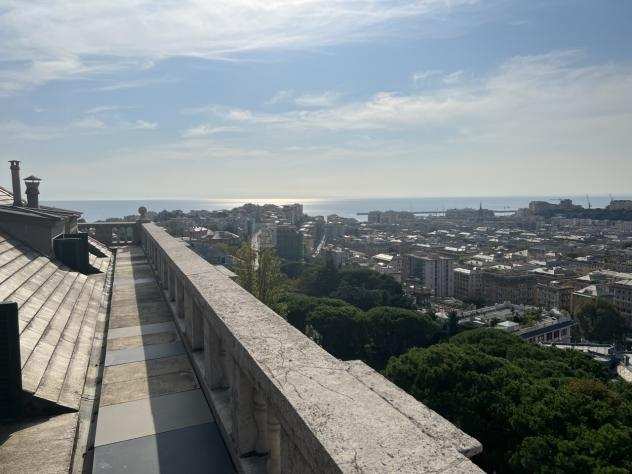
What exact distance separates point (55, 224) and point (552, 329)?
198 ft

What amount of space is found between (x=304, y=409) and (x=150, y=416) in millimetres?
2906

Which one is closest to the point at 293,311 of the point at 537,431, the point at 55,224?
the point at 537,431

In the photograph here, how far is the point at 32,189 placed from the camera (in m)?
13.2

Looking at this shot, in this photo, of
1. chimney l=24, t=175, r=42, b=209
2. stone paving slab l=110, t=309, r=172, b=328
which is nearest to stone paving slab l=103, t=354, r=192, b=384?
stone paving slab l=110, t=309, r=172, b=328

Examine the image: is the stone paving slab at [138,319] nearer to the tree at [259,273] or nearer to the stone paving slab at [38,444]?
the stone paving slab at [38,444]

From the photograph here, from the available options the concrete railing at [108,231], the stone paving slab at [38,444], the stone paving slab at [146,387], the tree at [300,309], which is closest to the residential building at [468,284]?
the tree at [300,309]

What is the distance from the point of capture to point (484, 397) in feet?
64.0

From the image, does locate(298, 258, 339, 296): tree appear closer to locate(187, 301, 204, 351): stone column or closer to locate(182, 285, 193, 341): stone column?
locate(182, 285, 193, 341): stone column

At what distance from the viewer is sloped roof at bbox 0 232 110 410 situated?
188 inches

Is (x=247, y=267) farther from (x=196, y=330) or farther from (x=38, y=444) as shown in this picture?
(x=38, y=444)

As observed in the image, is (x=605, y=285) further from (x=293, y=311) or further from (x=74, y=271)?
(x=74, y=271)

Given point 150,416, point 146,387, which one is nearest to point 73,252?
point 146,387

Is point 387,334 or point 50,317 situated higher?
point 50,317

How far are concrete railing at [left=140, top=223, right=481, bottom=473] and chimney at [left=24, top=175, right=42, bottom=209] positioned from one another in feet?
36.7
